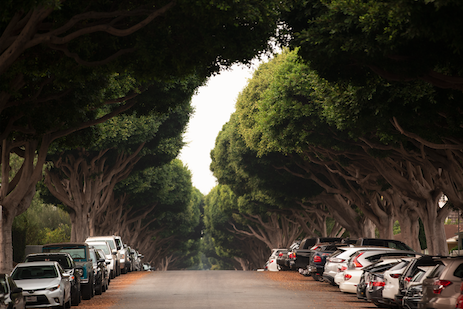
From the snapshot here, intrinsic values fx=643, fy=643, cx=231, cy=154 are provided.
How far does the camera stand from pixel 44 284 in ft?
52.0

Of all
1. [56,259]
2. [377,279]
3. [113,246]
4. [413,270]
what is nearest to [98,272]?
[56,259]

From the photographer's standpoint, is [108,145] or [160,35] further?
[108,145]

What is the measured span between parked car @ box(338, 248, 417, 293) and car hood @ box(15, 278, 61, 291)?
27.9ft

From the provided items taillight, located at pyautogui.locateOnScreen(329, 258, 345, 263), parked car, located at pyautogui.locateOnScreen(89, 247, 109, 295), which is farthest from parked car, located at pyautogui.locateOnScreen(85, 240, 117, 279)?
taillight, located at pyautogui.locateOnScreen(329, 258, 345, 263)

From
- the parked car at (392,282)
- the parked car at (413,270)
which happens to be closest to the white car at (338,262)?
the parked car at (392,282)

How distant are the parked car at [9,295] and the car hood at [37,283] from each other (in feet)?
7.37

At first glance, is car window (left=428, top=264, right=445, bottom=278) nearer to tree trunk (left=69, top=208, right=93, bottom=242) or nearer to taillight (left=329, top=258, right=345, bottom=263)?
taillight (left=329, top=258, right=345, bottom=263)

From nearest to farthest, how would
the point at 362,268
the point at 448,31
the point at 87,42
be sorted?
the point at 448,31
the point at 87,42
the point at 362,268

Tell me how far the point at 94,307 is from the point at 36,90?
22.1 feet

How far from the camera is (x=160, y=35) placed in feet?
50.4

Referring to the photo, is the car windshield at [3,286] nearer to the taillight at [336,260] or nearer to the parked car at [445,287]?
the parked car at [445,287]

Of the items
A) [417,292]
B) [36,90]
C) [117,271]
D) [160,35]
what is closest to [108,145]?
[117,271]

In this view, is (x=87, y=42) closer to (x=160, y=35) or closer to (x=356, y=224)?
(x=160, y=35)

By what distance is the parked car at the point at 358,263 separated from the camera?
19.1 meters
